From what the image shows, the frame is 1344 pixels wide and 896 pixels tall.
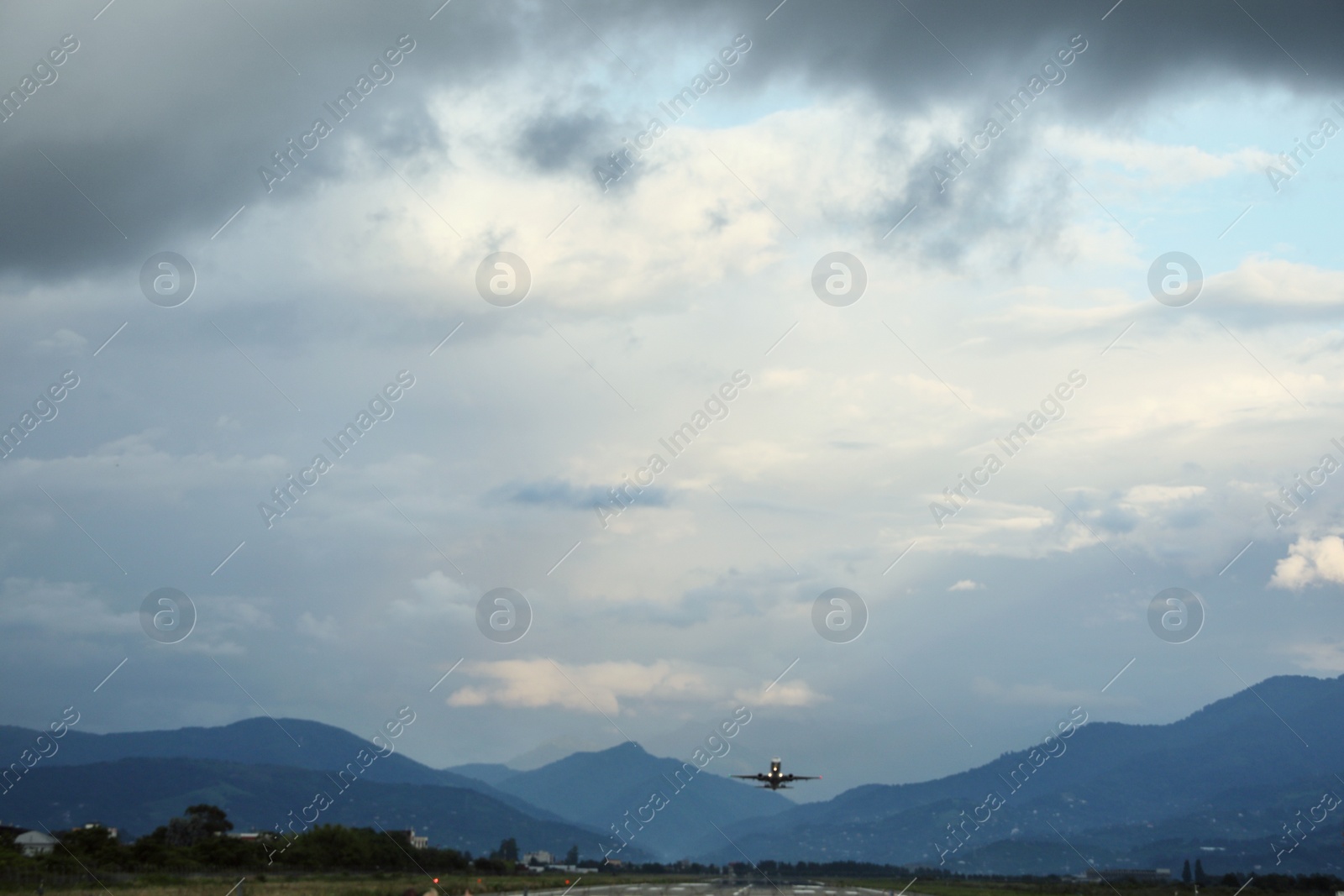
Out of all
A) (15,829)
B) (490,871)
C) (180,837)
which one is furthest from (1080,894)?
(15,829)

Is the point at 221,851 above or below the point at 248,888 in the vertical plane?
above

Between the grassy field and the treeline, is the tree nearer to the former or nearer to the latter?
the treeline

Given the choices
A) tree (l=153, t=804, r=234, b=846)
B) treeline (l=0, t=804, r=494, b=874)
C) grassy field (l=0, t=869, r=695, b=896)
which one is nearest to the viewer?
grassy field (l=0, t=869, r=695, b=896)

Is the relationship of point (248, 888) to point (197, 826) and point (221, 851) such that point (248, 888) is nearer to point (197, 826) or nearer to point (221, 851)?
point (221, 851)

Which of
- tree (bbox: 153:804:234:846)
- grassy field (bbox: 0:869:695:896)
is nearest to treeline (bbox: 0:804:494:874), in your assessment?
tree (bbox: 153:804:234:846)

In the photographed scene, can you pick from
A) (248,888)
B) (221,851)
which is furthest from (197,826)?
(248,888)

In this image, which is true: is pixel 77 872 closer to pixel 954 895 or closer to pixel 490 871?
pixel 490 871

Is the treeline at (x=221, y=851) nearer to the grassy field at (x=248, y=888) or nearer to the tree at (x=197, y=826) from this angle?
the tree at (x=197, y=826)

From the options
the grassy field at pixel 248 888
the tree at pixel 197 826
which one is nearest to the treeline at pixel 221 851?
the tree at pixel 197 826

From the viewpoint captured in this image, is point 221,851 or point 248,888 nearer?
point 248,888

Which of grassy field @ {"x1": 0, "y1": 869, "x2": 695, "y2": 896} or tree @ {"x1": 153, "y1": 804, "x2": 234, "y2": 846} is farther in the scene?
tree @ {"x1": 153, "y1": 804, "x2": 234, "y2": 846}

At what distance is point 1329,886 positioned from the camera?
95625mm

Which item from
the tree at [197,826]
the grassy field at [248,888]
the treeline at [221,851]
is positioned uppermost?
the tree at [197,826]

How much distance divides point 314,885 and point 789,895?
35794 millimetres
